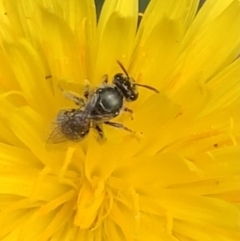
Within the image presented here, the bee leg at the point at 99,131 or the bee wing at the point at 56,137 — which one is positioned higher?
the bee wing at the point at 56,137

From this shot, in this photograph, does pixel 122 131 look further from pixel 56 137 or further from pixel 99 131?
pixel 56 137

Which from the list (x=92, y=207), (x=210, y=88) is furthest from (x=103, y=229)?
(x=210, y=88)

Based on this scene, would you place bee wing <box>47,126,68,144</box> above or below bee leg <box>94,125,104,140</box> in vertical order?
above

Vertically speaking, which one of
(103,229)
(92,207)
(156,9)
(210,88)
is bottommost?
(103,229)

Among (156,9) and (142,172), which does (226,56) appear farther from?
(142,172)
